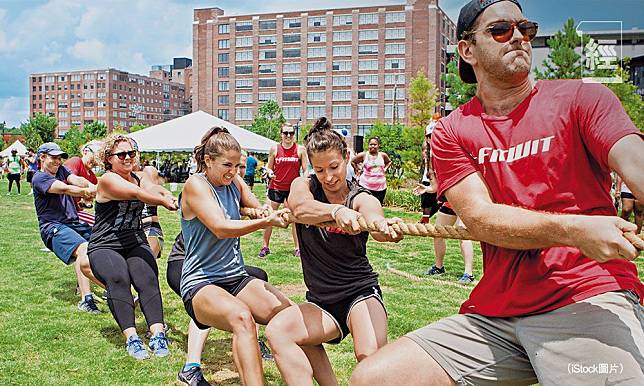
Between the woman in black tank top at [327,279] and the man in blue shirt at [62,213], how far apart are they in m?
3.81

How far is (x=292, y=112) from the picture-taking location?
101688mm

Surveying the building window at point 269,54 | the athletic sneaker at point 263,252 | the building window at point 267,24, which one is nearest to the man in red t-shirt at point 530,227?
the athletic sneaker at point 263,252

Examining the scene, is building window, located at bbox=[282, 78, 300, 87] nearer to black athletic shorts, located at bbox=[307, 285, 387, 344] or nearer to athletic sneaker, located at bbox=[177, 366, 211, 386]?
athletic sneaker, located at bbox=[177, 366, 211, 386]

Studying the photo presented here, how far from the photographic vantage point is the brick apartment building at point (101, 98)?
547ft

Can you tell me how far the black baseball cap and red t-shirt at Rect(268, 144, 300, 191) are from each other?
807 centimetres

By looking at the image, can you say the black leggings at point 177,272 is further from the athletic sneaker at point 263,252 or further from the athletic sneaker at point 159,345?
the athletic sneaker at point 263,252

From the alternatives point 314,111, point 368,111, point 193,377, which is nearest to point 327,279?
point 193,377

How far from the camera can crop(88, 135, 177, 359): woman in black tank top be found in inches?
227

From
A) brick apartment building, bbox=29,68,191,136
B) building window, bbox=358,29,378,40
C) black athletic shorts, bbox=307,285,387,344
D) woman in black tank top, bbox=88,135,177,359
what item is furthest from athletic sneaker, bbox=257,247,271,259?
brick apartment building, bbox=29,68,191,136

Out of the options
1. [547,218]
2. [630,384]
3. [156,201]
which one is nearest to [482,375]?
[630,384]

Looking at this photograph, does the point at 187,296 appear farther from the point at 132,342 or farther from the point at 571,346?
the point at 571,346

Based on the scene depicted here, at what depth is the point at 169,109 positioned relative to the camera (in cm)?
18788

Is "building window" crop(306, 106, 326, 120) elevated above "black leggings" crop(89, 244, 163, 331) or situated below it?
above
